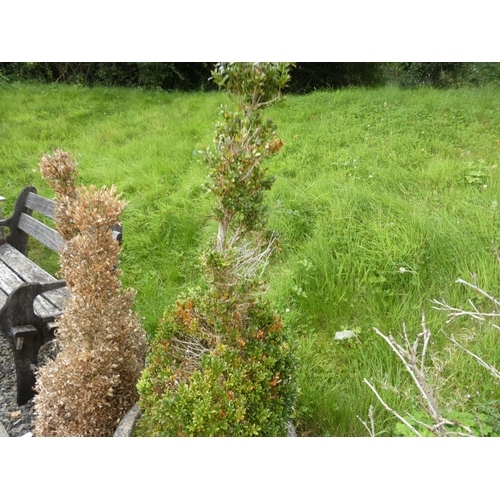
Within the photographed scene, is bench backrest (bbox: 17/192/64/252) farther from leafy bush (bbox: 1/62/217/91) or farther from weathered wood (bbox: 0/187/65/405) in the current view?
leafy bush (bbox: 1/62/217/91)

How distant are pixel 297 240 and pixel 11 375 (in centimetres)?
209

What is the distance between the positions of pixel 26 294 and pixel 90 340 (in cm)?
67

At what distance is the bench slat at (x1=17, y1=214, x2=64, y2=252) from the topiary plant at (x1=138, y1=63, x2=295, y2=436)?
1.48 metres

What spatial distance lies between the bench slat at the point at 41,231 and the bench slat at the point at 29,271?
19 cm

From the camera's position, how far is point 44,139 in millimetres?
4641

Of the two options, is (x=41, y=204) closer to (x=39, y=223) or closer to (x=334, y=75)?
(x=39, y=223)

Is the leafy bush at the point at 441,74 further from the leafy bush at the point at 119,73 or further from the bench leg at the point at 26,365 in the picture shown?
the bench leg at the point at 26,365

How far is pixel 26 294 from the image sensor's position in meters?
2.05

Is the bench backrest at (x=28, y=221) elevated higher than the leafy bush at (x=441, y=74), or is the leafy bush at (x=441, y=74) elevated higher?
the leafy bush at (x=441, y=74)

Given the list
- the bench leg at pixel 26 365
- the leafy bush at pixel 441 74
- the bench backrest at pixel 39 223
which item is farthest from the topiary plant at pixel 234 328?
the leafy bush at pixel 441 74

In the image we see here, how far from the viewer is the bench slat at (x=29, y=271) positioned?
98.4 inches

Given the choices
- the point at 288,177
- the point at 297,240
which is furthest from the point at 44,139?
the point at 297,240

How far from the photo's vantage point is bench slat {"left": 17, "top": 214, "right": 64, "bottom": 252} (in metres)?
2.59
